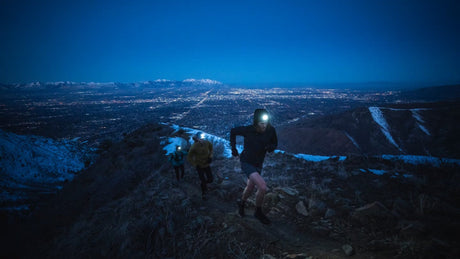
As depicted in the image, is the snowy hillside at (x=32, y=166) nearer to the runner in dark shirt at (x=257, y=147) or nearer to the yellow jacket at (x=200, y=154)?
the yellow jacket at (x=200, y=154)

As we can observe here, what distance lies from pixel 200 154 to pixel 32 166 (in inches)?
967

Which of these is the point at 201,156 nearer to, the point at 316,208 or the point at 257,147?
the point at 257,147

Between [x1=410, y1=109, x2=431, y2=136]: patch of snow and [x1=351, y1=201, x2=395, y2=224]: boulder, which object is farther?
[x1=410, y1=109, x2=431, y2=136]: patch of snow

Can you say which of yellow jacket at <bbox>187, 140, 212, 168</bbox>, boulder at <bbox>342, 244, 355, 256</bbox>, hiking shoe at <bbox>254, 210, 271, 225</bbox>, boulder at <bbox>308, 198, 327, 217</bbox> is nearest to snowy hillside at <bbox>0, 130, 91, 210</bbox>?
yellow jacket at <bbox>187, 140, 212, 168</bbox>

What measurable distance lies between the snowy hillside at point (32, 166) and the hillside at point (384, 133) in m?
25.6

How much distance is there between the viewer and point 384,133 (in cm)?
2512

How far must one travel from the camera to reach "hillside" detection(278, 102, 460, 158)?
21688 millimetres

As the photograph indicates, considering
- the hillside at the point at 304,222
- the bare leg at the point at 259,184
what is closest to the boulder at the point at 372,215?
the hillside at the point at 304,222

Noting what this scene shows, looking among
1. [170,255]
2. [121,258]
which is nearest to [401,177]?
[170,255]

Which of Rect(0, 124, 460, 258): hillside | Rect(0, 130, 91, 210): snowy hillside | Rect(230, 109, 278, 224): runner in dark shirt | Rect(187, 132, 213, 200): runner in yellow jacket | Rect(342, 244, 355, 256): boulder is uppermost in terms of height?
Rect(230, 109, 278, 224): runner in dark shirt

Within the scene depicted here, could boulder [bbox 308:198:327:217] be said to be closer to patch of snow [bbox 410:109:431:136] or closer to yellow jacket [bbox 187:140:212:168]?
yellow jacket [bbox 187:140:212:168]

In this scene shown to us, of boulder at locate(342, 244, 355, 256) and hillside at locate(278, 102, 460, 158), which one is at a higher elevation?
boulder at locate(342, 244, 355, 256)

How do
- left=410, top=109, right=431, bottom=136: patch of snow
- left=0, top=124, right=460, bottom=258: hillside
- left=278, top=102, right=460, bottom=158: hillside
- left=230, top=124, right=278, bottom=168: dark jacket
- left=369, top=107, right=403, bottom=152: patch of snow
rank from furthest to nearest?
left=369, top=107, right=403, bottom=152: patch of snow < left=410, top=109, right=431, bottom=136: patch of snow < left=278, top=102, right=460, bottom=158: hillside < left=230, top=124, right=278, bottom=168: dark jacket < left=0, top=124, right=460, bottom=258: hillside

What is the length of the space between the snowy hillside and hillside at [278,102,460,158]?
1009 inches
